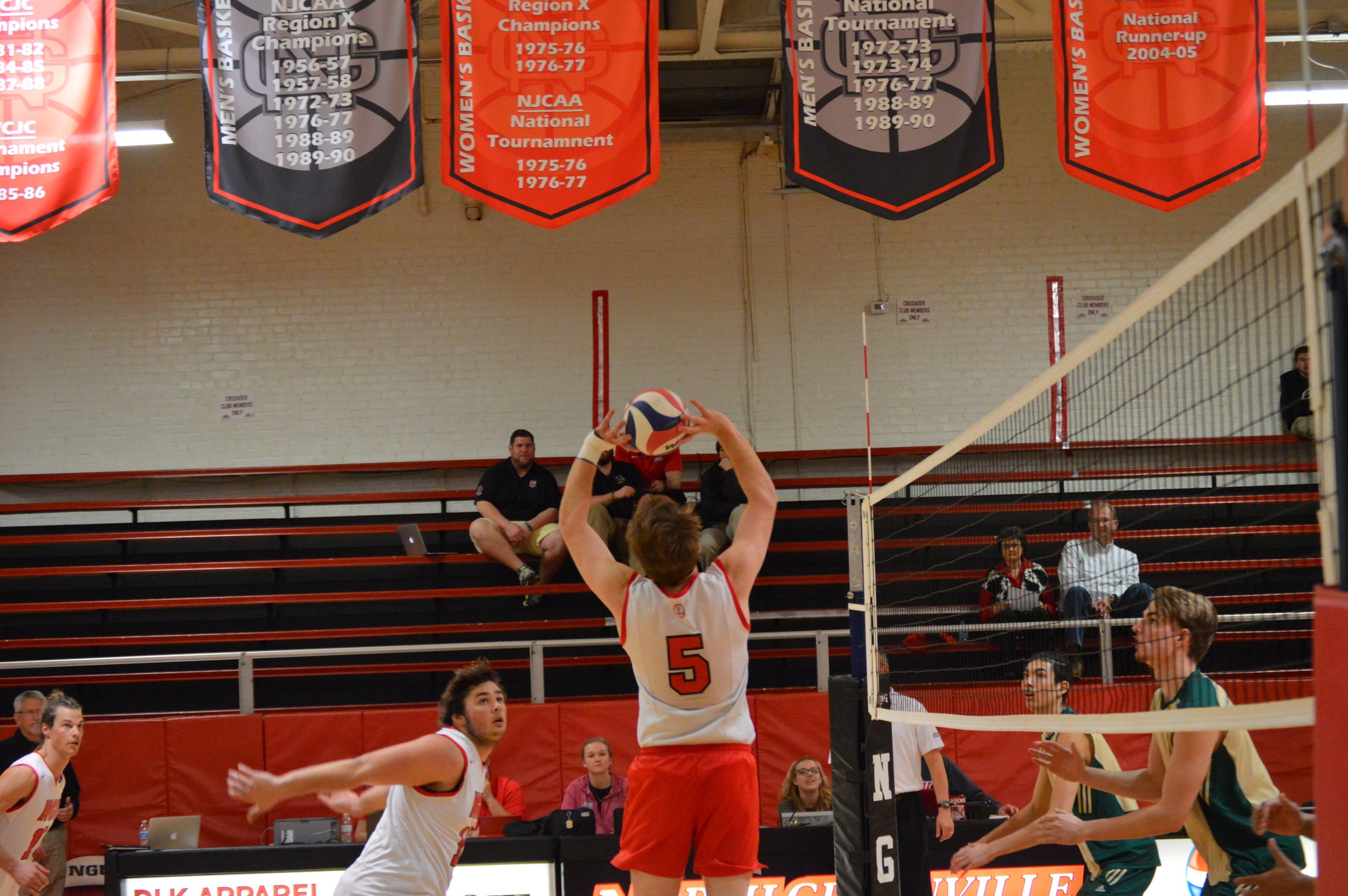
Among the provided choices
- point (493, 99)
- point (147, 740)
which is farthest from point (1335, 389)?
point (147, 740)

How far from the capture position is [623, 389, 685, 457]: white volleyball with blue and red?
4.53 metres

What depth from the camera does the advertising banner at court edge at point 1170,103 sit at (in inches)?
319

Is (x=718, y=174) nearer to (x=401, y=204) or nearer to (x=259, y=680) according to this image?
(x=401, y=204)

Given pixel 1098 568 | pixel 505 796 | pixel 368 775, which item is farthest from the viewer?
pixel 505 796

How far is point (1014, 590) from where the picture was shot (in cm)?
898

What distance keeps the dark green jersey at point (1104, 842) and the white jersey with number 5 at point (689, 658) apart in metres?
1.49

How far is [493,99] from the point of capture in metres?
8.32

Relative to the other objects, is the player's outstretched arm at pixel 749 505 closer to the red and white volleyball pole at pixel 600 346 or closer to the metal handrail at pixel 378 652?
the metal handrail at pixel 378 652

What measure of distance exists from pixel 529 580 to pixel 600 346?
368cm

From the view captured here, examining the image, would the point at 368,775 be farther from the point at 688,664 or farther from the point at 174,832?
the point at 174,832

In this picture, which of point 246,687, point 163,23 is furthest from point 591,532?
point 163,23

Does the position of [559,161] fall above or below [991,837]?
above

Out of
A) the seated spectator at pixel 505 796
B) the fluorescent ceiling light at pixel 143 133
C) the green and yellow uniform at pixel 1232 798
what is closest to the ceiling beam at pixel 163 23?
the fluorescent ceiling light at pixel 143 133

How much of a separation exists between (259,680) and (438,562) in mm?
2082
